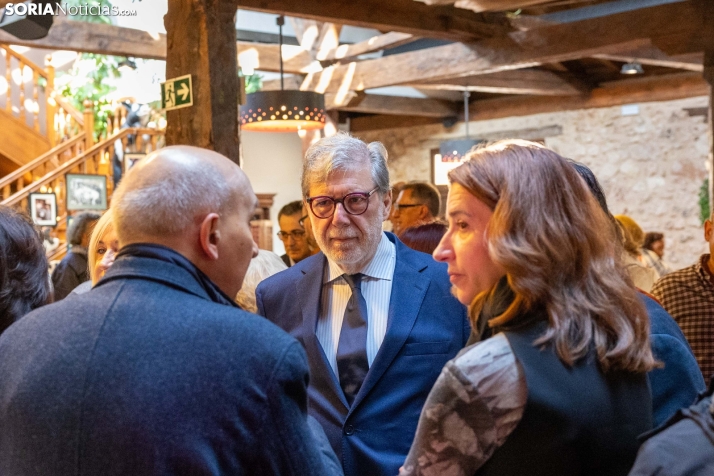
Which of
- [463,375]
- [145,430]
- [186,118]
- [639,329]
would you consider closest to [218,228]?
[145,430]

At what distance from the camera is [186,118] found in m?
4.20

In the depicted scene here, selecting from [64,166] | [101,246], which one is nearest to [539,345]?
[101,246]

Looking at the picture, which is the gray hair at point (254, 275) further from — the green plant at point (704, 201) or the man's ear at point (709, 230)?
the green plant at point (704, 201)

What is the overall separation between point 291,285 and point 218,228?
0.97 m

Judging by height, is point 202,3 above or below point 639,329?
above

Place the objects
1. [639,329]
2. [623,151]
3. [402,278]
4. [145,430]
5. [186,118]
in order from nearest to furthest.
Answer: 1. [145,430]
2. [639,329]
3. [402,278]
4. [186,118]
5. [623,151]

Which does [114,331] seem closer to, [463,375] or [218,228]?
[218,228]

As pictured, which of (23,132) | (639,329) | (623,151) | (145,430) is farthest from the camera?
(23,132)

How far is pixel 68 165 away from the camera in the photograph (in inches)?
408

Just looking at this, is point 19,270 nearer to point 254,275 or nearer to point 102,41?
point 254,275

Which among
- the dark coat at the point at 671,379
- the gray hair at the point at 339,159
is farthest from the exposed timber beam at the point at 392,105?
the dark coat at the point at 671,379

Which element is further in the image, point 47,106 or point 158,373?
point 47,106

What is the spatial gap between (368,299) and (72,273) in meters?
3.53

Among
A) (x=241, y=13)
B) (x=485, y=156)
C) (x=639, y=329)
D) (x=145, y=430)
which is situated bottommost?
(x=145, y=430)
